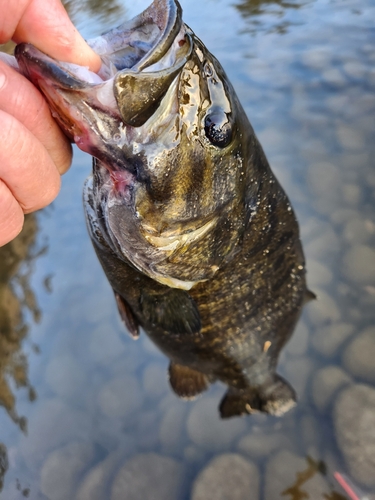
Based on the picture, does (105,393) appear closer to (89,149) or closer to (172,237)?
(172,237)

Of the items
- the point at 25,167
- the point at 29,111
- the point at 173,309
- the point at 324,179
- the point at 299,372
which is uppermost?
the point at 29,111

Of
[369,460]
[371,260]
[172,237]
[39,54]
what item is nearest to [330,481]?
[369,460]

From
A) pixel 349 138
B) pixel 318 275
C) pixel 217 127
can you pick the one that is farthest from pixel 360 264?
pixel 217 127

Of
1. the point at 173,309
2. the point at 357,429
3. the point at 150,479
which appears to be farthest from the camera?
the point at 150,479

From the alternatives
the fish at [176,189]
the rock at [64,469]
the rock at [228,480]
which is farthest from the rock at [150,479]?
the fish at [176,189]

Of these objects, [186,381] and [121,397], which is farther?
[121,397]

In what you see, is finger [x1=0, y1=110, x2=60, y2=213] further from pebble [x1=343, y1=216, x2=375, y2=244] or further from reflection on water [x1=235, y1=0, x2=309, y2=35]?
reflection on water [x1=235, y1=0, x2=309, y2=35]

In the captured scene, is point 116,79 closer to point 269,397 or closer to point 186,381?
point 186,381
